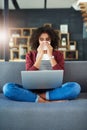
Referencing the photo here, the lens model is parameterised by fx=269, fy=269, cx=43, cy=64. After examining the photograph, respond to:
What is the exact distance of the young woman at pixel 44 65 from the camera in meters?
2.29

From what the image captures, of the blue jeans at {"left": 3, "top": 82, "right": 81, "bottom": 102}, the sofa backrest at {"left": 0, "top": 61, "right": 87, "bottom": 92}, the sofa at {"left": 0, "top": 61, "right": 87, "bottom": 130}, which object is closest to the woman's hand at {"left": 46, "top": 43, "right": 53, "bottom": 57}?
the sofa backrest at {"left": 0, "top": 61, "right": 87, "bottom": 92}

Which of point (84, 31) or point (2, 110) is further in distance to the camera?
point (84, 31)

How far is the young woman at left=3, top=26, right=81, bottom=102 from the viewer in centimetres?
229

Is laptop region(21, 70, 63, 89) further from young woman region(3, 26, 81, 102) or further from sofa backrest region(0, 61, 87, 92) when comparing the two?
sofa backrest region(0, 61, 87, 92)

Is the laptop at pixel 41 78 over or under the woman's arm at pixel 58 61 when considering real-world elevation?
under

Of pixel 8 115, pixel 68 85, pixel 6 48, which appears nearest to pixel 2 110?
pixel 8 115

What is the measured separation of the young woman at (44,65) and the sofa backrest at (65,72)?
19 centimetres

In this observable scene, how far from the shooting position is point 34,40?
2930mm

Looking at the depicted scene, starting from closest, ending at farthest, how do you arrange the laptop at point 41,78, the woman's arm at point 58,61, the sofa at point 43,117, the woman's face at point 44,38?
the sofa at point 43,117
the laptop at point 41,78
the woman's arm at point 58,61
the woman's face at point 44,38

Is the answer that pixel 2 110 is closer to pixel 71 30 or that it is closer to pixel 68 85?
pixel 68 85

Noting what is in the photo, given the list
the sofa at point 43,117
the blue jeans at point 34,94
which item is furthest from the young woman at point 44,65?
the sofa at point 43,117

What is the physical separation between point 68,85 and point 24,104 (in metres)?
0.54

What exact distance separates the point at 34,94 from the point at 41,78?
0.19 metres

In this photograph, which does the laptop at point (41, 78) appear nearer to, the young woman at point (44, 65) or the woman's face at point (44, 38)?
the young woman at point (44, 65)
